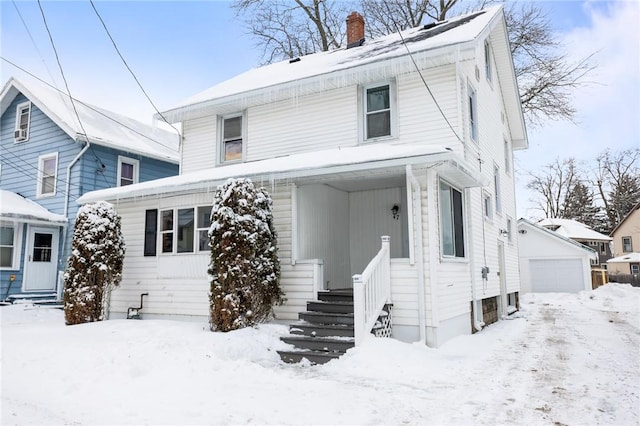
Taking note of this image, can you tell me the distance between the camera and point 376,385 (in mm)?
5512

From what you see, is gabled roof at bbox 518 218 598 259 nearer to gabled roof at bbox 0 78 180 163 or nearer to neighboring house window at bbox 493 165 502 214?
neighboring house window at bbox 493 165 502 214

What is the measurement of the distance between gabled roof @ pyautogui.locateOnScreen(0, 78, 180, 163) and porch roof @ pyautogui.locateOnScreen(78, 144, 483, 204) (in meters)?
5.26

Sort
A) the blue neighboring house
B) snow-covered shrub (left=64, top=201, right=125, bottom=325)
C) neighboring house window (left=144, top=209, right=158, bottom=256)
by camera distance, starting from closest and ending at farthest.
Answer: snow-covered shrub (left=64, top=201, right=125, bottom=325), neighboring house window (left=144, top=209, right=158, bottom=256), the blue neighboring house

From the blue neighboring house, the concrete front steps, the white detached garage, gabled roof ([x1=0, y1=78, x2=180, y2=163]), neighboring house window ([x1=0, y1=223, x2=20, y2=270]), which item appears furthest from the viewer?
the white detached garage

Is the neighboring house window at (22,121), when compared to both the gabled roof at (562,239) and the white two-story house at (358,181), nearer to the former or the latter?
the white two-story house at (358,181)

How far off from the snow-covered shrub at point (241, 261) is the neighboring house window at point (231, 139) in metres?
4.00

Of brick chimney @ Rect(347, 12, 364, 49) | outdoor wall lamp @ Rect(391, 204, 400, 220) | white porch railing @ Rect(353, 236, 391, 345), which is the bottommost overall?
Result: white porch railing @ Rect(353, 236, 391, 345)

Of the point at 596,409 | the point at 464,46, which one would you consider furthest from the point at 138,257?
the point at 596,409

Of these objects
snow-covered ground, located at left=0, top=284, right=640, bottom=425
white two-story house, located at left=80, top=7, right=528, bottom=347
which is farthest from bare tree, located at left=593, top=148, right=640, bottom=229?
snow-covered ground, located at left=0, top=284, right=640, bottom=425

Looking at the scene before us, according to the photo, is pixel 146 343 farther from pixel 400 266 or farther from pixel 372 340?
pixel 400 266

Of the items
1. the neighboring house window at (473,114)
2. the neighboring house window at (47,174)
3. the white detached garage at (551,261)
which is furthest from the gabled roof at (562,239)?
the neighboring house window at (47,174)

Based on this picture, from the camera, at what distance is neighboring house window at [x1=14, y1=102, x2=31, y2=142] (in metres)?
17.0

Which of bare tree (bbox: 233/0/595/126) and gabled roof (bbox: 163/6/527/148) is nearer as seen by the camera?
gabled roof (bbox: 163/6/527/148)

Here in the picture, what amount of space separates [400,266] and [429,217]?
3.25ft
